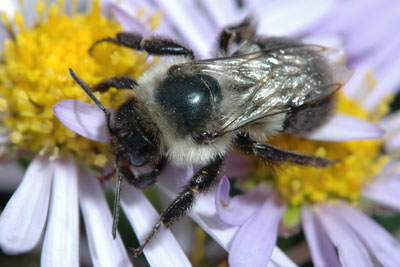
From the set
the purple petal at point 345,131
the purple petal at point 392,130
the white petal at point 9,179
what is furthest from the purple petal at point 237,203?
the white petal at point 9,179


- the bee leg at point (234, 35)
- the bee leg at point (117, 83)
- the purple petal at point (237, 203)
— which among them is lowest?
the purple petal at point (237, 203)

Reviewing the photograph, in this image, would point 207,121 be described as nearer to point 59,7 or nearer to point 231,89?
point 231,89

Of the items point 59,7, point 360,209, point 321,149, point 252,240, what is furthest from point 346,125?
point 59,7

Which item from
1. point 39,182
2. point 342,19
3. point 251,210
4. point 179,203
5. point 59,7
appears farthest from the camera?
point 342,19

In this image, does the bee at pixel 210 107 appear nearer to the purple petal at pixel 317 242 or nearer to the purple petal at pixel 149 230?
the purple petal at pixel 149 230

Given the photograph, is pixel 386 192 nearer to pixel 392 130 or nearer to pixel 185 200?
pixel 392 130

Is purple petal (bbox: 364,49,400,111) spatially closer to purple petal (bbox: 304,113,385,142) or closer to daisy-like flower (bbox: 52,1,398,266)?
daisy-like flower (bbox: 52,1,398,266)
